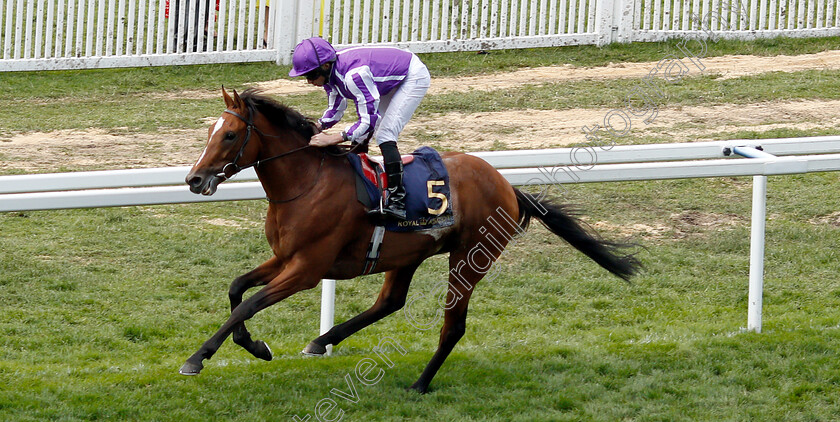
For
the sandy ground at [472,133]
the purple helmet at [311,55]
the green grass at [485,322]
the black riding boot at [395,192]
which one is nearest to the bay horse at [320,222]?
the black riding boot at [395,192]

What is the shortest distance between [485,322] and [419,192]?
1.69 m

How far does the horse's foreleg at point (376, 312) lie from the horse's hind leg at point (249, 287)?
0.40 m

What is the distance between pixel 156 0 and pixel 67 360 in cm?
684

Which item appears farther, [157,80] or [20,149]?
[157,80]

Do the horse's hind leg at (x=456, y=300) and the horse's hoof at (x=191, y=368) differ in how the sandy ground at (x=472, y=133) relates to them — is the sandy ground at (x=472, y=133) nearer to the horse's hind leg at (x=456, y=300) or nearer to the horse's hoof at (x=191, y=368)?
the horse's hind leg at (x=456, y=300)

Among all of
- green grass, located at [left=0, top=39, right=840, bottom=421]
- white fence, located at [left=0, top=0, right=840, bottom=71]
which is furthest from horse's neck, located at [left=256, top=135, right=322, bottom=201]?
white fence, located at [left=0, top=0, right=840, bottom=71]

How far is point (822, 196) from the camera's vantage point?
9.14 m

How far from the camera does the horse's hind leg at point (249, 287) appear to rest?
17.1 ft

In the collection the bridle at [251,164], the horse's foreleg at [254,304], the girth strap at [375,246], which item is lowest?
the horse's foreleg at [254,304]

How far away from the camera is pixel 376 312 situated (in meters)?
5.75

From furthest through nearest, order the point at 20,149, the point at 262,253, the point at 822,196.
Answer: the point at 20,149 → the point at 822,196 → the point at 262,253

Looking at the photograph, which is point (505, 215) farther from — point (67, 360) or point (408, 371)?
point (67, 360)

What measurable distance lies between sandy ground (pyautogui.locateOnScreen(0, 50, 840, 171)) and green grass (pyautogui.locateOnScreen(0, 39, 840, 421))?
50 centimetres

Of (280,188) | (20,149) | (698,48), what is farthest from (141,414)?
(698,48)
